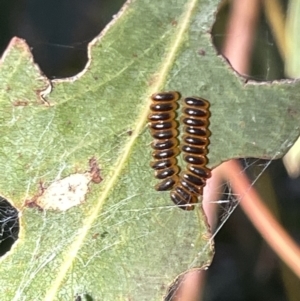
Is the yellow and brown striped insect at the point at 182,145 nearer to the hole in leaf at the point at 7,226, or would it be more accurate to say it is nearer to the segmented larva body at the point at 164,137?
the segmented larva body at the point at 164,137

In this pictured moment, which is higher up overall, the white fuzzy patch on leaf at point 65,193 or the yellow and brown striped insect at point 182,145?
the yellow and brown striped insect at point 182,145

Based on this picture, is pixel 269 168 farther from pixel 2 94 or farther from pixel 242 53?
pixel 2 94

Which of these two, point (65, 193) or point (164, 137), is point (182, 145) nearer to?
point (164, 137)

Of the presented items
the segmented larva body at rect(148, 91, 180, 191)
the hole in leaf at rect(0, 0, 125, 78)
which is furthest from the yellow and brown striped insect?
the hole in leaf at rect(0, 0, 125, 78)

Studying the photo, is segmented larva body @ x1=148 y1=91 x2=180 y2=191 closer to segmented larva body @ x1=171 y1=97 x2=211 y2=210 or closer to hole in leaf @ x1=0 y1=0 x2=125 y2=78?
segmented larva body @ x1=171 y1=97 x2=211 y2=210

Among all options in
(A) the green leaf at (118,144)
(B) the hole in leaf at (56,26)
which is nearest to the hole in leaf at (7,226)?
(A) the green leaf at (118,144)

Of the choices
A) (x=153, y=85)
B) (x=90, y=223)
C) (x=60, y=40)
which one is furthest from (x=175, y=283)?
(x=60, y=40)
